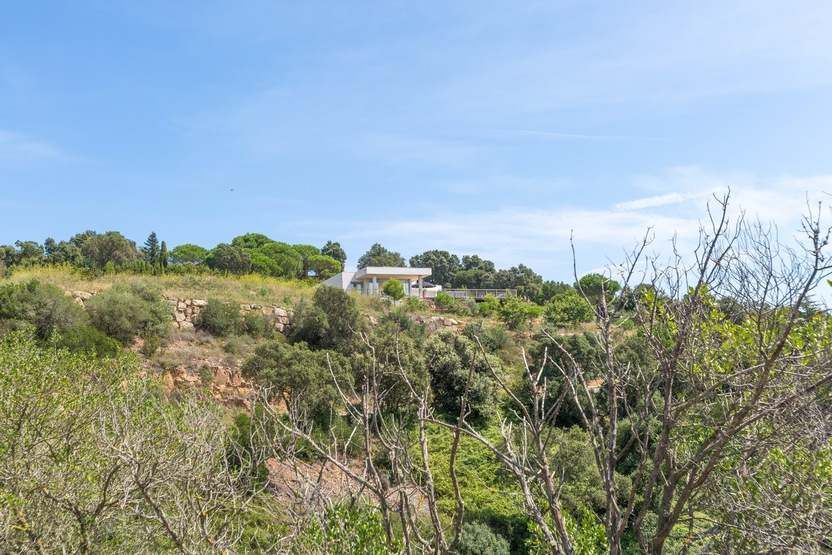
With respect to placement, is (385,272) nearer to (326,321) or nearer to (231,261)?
(231,261)

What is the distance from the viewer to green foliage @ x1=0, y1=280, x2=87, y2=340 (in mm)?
15836

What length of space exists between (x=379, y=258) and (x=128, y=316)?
125ft

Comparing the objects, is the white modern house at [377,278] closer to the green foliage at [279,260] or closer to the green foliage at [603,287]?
the green foliage at [279,260]

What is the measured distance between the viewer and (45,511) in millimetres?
6090

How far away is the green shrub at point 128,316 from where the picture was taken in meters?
17.4

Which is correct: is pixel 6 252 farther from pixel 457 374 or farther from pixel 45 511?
pixel 45 511

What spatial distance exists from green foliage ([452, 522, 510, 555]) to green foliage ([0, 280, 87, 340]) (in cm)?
1165

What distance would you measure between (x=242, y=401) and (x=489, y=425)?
6.36 meters

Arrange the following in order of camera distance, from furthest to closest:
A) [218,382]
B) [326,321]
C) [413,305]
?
1. [413,305]
2. [326,321]
3. [218,382]

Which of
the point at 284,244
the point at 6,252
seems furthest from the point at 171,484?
the point at 284,244

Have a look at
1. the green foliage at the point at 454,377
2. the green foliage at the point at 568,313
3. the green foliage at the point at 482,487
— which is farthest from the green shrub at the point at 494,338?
the green foliage at the point at 482,487

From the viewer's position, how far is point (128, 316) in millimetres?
17719

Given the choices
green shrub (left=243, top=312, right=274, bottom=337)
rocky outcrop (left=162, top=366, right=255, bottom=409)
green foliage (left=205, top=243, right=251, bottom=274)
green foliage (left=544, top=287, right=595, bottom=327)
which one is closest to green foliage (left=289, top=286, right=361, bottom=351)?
green shrub (left=243, top=312, right=274, bottom=337)

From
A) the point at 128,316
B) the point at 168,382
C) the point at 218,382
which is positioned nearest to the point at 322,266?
the point at 128,316
